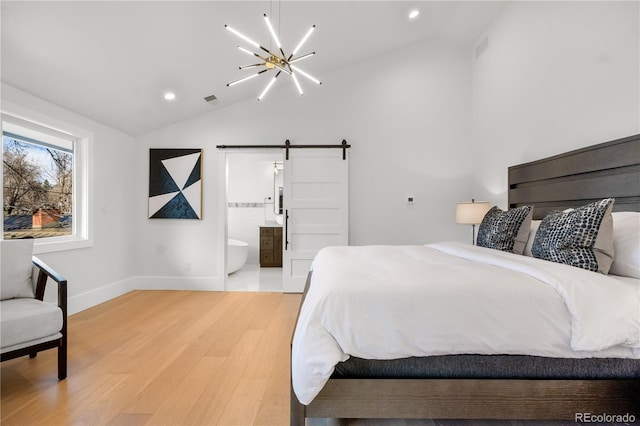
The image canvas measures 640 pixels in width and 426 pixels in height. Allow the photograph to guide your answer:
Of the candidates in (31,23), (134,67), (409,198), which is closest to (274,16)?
(134,67)

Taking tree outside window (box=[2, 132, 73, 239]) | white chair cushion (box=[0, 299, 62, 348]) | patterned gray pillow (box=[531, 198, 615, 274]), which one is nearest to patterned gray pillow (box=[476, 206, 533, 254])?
patterned gray pillow (box=[531, 198, 615, 274])

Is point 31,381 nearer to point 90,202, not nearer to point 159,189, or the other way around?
point 90,202

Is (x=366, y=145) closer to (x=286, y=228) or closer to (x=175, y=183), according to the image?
(x=286, y=228)

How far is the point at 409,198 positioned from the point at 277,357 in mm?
2836

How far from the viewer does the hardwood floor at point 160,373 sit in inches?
61.8

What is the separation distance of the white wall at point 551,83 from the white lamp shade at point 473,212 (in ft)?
1.09

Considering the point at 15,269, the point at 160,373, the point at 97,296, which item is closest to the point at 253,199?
the point at 97,296

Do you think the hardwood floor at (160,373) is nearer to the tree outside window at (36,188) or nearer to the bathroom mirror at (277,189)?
the tree outside window at (36,188)

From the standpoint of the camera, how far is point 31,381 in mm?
1859

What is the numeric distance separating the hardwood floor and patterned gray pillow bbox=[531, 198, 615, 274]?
185cm

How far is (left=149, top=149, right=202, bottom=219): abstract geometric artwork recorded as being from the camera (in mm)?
4137

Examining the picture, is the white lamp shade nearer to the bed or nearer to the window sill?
the bed

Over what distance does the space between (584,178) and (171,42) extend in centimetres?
375

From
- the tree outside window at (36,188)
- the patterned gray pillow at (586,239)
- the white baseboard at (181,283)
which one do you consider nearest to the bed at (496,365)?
the patterned gray pillow at (586,239)
